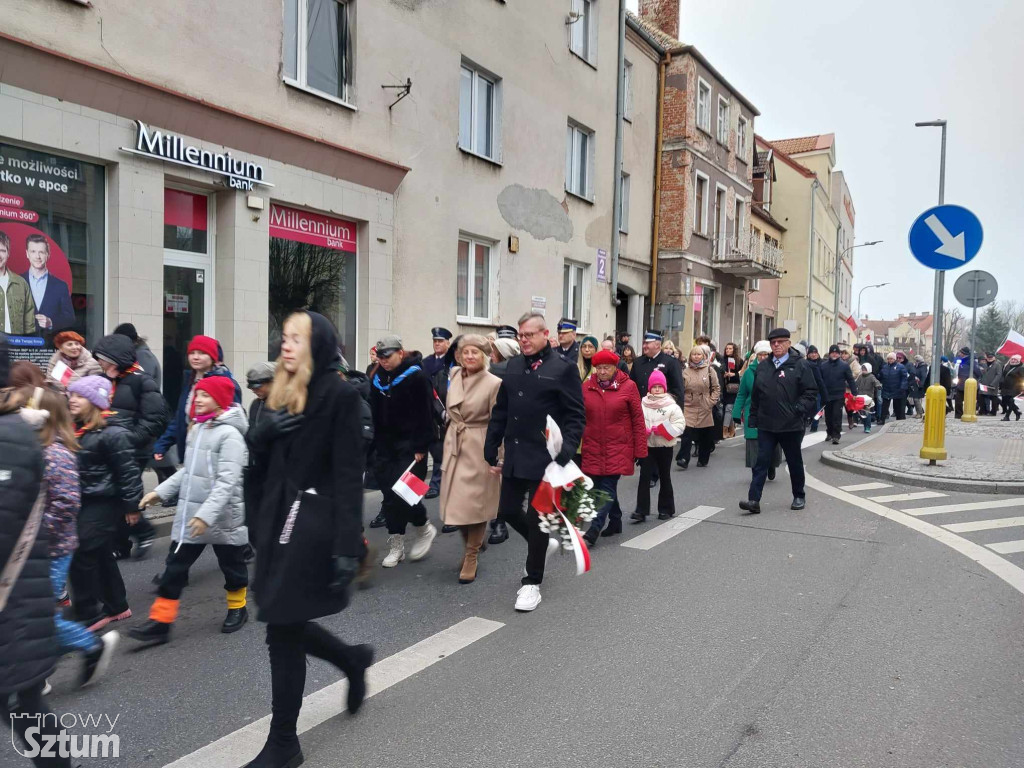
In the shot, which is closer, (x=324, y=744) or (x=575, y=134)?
(x=324, y=744)

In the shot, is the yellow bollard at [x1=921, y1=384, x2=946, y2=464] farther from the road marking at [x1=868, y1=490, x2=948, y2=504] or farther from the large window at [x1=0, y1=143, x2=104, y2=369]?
the large window at [x1=0, y1=143, x2=104, y2=369]

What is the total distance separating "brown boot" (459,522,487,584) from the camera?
5770 mm

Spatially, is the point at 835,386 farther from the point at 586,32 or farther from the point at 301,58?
the point at 301,58

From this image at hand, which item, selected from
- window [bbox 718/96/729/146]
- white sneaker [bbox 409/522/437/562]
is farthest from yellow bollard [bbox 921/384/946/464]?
window [bbox 718/96/729/146]

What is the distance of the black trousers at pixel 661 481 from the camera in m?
7.83

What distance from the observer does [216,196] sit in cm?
1018

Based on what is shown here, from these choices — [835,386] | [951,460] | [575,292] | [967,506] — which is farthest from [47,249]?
[835,386]

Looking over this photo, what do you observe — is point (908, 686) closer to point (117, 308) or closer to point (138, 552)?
point (138, 552)

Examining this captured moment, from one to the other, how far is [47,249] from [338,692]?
6661mm

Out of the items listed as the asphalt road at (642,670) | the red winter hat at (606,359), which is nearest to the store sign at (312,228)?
the red winter hat at (606,359)

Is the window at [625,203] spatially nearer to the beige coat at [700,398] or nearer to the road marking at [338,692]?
the beige coat at [700,398]

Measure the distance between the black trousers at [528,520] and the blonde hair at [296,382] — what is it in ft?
8.34

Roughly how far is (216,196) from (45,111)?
2408 millimetres

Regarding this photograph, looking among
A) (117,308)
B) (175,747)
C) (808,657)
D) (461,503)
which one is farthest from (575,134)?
(175,747)
